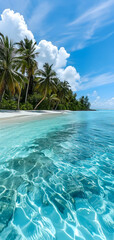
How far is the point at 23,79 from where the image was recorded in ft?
56.7

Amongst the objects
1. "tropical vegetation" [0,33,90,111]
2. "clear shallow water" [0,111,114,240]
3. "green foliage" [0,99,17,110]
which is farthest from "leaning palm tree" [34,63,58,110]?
"clear shallow water" [0,111,114,240]

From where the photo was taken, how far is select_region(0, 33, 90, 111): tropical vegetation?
1484 cm

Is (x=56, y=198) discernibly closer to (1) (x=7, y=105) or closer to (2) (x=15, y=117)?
(2) (x=15, y=117)

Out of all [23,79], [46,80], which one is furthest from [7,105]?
[46,80]

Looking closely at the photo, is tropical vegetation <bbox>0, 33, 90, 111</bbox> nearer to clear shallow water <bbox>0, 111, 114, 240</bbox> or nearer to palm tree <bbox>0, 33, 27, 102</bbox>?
palm tree <bbox>0, 33, 27, 102</bbox>

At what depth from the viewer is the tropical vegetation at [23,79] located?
1484 cm

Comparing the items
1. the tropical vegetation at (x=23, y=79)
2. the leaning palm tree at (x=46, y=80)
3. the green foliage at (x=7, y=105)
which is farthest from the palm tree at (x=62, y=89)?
the green foliage at (x=7, y=105)

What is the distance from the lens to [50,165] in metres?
2.93

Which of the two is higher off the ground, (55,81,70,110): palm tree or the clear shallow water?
(55,81,70,110): palm tree

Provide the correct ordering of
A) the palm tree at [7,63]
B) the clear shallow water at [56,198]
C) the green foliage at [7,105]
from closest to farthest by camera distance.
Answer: the clear shallow water at [56,198]
the palm tree at [7,63]
the green foliage at [7,105]

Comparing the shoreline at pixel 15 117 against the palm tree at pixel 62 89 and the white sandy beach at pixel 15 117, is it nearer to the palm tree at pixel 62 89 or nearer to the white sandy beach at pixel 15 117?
the white sandy beach at pixel 15 117

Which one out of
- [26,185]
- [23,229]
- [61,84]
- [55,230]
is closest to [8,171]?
[26,185]

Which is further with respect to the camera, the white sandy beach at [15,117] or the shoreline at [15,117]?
the white sandy beach at [15,117]

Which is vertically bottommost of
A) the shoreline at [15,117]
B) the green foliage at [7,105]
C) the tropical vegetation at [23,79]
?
the shoreline at [15,117]
